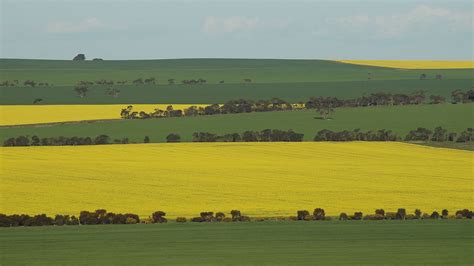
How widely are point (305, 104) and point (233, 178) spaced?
2021 inches

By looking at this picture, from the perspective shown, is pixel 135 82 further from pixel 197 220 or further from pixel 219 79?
pixel 197 220

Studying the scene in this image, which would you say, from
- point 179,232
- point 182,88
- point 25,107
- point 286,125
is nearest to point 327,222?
point 179,232

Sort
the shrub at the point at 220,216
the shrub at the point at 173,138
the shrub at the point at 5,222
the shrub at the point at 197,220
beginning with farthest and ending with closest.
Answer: the shrub at the point at 173,138, the shrub at the point at 220,216, the shrub at the point at 197,220, the shrub at the point at 5,222

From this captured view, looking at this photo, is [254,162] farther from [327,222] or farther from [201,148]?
[327,222]

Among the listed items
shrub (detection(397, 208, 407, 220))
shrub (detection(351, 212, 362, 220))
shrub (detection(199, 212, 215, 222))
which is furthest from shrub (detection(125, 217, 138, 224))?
shrub (detection(397, 208, 407, 220))

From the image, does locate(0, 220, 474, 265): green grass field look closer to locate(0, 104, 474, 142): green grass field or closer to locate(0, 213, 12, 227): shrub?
locate(0, 213, 12, 227): shrub

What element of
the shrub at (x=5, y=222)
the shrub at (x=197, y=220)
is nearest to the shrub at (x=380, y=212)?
the shrub at (x=197, y=220)

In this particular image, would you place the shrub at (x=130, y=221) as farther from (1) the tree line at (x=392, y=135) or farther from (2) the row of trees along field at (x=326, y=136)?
(1) the tree line at (x=392, y=135)

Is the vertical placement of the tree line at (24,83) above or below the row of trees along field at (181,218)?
above

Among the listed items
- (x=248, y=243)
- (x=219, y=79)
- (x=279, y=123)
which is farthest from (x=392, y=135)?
(x=219, y=79)

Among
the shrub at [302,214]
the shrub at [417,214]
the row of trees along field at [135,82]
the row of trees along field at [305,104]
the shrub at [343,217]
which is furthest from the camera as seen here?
the row of trees along field at [135,82]

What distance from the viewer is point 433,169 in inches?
2438

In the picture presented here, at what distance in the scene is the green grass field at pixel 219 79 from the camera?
394ft

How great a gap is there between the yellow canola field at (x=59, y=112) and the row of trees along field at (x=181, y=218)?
4697 cm
